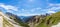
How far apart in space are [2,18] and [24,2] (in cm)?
28

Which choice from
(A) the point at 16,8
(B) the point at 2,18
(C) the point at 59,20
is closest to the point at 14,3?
(A) the point at 16,8

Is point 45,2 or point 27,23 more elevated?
point 45,2

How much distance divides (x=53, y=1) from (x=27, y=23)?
0.35 meters

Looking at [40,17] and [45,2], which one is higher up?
[45,2]

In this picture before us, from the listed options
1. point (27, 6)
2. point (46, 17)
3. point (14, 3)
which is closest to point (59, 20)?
point (46, 17)

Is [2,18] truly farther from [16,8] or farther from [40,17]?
[40,17]

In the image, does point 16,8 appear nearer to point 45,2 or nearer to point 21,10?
point 21,10

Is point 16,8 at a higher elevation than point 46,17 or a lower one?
higher

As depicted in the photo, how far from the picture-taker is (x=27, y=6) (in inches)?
62.3

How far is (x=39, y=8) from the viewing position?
1.58 metres

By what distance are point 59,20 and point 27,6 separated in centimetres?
36

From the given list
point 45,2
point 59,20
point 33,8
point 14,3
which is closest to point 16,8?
point 14,3

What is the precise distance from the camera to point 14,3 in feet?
5.20

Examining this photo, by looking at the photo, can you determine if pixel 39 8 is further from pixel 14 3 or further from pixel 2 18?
pixel 2 18
